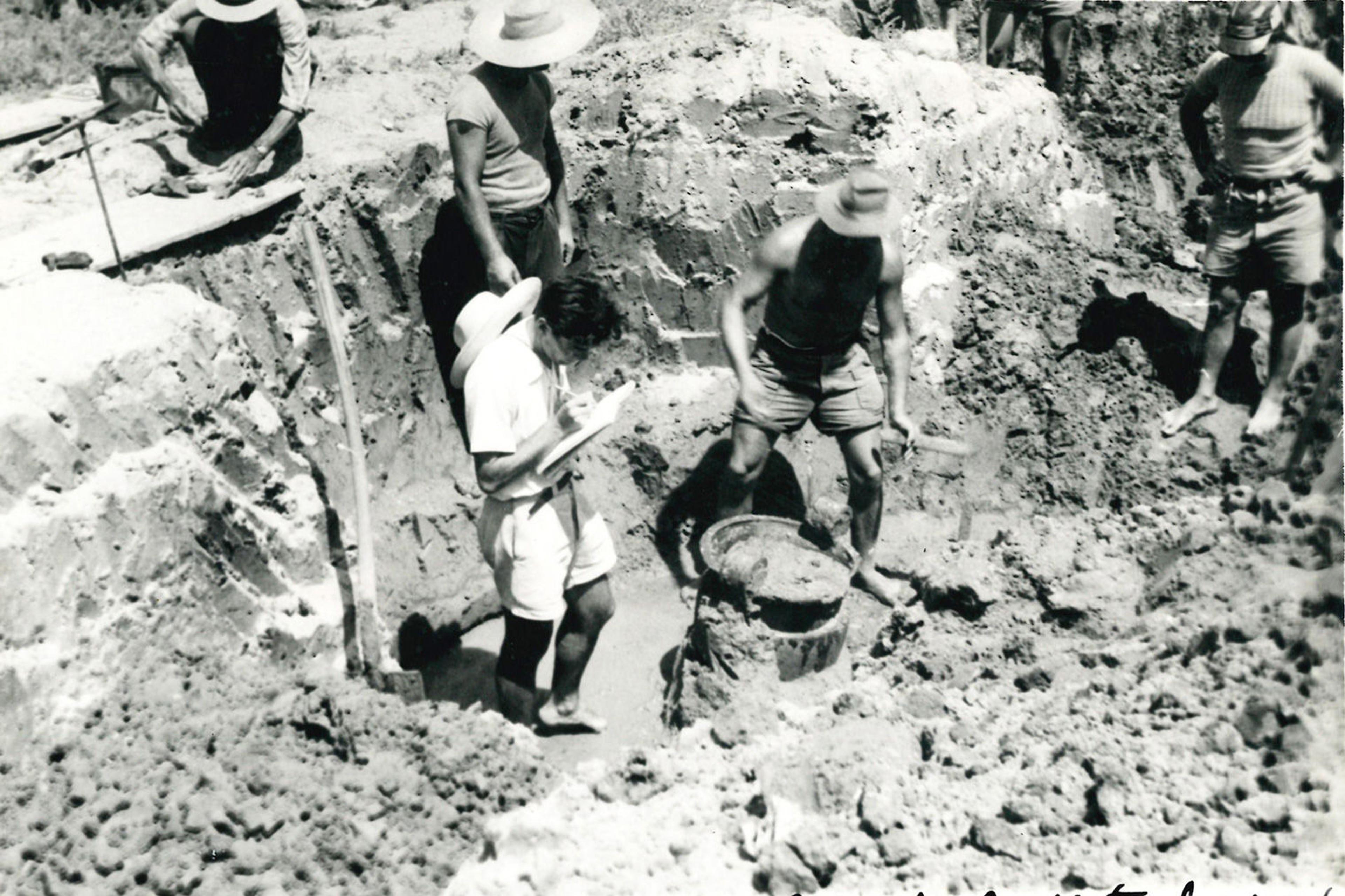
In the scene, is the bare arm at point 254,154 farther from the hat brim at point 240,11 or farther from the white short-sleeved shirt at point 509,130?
the white short-sleeved shirt at point 509,130

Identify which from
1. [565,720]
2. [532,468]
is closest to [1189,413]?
[565,720]

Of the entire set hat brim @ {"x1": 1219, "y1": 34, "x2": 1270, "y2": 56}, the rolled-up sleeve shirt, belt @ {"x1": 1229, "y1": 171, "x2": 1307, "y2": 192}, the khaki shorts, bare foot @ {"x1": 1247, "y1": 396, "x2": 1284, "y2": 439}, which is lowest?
bare foot @ {"x1": 1247, "y1": 396, "x2": 1284, "y2": 439}

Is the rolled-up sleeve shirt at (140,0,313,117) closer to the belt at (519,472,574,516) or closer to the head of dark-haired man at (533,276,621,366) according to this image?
the head of dark-haired man at (533,276,621,366)

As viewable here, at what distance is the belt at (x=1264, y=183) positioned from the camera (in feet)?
18.3

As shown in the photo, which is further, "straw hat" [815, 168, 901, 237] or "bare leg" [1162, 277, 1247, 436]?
"bare leg" [1162, 277, 1247, 436]

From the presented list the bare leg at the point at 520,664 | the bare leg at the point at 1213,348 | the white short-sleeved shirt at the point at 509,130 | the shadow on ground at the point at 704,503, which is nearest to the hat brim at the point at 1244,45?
the bare leg at the point at 1213,348

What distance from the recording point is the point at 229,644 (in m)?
4.04

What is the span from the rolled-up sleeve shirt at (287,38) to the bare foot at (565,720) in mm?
3209

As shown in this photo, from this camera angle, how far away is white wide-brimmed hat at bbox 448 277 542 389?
3.92 m

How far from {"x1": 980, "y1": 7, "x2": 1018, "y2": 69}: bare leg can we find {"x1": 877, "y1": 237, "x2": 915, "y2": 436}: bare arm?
400 centimetres

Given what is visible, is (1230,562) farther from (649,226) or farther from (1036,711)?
(649,226)

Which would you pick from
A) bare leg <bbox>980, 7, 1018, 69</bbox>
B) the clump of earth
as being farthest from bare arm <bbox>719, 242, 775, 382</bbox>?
bare leg <bbox>980, 7, 1018, 69</bbox>

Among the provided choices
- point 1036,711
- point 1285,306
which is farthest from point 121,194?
point 1285,306

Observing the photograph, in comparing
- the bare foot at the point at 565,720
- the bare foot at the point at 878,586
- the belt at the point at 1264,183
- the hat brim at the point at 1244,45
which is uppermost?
the hat brim at the point at 1244,45
